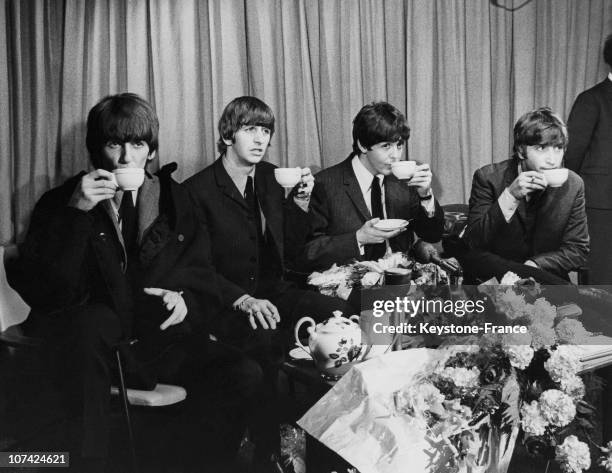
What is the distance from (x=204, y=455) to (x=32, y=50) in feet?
3.75

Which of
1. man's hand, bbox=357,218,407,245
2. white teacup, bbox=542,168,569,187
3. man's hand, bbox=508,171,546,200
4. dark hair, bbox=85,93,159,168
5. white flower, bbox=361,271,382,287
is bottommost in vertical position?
→ white flower, bbox=361,271,382,287

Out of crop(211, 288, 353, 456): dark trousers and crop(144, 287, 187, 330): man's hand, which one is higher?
crop(144, 287, 187, 330): man's hand

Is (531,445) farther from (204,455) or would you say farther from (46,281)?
(46,281)

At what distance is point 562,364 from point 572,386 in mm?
47

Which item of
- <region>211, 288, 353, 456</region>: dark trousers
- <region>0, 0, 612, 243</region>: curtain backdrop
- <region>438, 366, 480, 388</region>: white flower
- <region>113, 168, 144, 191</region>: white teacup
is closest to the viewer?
<region>438, 366, 480, 388</region>: white flower

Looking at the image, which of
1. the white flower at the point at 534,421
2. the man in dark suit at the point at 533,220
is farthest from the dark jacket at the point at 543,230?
the white flower at the point at 534,421

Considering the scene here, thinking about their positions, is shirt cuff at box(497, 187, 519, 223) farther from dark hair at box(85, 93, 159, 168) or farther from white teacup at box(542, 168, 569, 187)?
dark hair at box(85, 93, 159, 168)

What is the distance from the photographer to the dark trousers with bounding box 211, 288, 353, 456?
1.67 metres

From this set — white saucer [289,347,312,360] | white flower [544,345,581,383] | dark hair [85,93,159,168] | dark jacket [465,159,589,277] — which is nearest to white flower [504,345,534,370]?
white flower [544,345,581,383]

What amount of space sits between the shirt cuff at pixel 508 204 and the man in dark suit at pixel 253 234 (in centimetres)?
61

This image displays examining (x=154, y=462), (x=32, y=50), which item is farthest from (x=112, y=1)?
(x=154, y=462)

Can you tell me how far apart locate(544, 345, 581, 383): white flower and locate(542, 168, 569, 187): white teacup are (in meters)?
0.67

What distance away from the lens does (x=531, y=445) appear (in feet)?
4.19

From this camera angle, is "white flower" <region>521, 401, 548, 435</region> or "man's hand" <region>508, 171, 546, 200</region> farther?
"man's hand" <region>508, 171, 546, 200</region>
